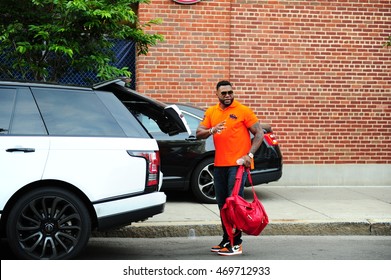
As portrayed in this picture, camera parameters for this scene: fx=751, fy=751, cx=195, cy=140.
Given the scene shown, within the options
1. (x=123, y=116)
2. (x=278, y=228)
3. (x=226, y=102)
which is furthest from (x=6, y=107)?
(x=278, y=228)

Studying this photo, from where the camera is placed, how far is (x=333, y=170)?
14234 millimetres

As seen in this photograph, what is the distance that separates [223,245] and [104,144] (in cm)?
188

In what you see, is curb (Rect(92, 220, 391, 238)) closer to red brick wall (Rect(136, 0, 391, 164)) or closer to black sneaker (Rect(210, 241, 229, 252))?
black sneaker (Rect(210, 241, 229, 252))

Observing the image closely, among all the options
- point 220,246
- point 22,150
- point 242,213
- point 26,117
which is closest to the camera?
point 22,150

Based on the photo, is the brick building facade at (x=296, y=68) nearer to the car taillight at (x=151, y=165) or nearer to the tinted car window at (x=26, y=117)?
the car taillight at (x=151, y=165)

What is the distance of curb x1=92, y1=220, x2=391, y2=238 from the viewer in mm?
9258

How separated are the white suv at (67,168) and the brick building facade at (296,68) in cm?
645

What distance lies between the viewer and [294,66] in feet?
46.3

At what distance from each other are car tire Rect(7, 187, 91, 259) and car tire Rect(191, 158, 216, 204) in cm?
455

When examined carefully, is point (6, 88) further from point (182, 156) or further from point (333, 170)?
point (333, 170)

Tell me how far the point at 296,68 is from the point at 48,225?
8.18 meters

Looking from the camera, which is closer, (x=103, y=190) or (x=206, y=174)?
(x=103, y=190)

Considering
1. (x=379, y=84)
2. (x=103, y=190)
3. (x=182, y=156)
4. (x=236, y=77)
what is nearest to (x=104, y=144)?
(x=103, y=190)

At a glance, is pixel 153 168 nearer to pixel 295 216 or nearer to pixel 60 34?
pixel 60 34
